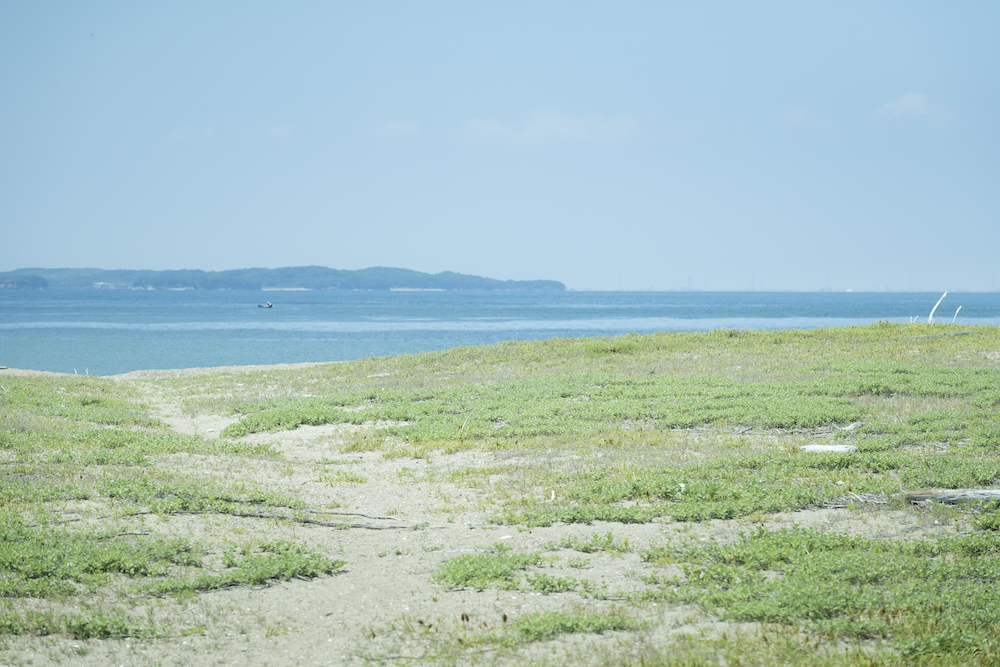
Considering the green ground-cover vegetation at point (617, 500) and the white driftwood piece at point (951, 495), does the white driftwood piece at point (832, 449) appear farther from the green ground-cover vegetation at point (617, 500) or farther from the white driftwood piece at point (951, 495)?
the white driftwood piece at point (951, 495)

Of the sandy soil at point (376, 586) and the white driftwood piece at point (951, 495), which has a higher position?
the white driftwood piece at point (951, 495)

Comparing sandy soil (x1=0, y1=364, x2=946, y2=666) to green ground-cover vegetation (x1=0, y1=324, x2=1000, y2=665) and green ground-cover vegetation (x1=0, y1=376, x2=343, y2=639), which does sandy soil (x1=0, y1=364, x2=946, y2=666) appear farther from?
green ground-cover vegetation (x1=0, y1=376, x2=343, y2=639)

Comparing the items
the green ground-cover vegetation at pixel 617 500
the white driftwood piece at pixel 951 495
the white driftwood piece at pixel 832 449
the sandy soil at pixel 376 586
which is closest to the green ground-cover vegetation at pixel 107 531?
the green ground-cover vegetation at pixel 617 500

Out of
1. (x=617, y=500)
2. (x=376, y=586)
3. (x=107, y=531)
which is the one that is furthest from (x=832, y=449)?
(x=107, y=531)

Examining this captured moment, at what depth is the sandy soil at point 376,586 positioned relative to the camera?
288 inches

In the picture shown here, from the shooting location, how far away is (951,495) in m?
11.5

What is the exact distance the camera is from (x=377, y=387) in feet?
98.0

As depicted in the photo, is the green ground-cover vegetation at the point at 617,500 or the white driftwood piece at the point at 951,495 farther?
the white driftwood piece at the point at 951,495

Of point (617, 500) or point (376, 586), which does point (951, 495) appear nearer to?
point (617, 500)

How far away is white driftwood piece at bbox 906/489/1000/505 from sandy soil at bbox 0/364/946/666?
67 centimetres

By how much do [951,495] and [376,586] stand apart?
8.52 m

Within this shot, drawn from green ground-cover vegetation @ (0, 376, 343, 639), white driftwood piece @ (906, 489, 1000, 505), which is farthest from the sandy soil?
white driftwood piece @ (906, 489, 1000, 505)

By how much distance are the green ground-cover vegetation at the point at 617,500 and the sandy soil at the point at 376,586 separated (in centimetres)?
14

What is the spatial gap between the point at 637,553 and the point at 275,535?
16.9ft
